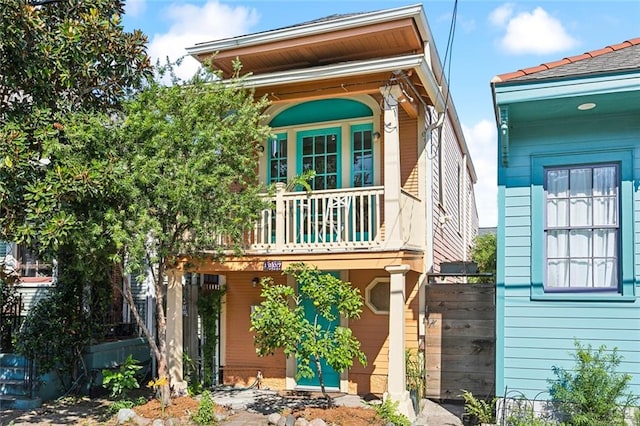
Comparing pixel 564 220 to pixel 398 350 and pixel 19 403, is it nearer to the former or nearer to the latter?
pixel 398 350

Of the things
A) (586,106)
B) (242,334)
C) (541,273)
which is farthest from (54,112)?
(586,106)

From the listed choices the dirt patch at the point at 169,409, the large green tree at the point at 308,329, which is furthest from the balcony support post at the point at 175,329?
the large green tree at the point at 308,329

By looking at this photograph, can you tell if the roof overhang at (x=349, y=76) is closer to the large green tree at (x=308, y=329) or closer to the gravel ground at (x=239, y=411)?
the large green tree at (x=308, y=329)

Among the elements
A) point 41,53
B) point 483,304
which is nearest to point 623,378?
point 483,304

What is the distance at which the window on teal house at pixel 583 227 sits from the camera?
6.63m

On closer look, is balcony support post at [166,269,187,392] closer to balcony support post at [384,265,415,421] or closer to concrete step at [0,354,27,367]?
concrete step at [0,354,27,367]

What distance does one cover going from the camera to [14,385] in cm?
964

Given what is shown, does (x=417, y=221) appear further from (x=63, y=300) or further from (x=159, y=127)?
(x=63, y=300)

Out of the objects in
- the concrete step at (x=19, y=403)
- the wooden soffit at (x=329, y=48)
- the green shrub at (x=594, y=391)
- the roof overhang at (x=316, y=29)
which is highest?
the roof overhang at (x=316, y=29)

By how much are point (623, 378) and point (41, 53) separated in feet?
27.8

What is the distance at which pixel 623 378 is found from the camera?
6312 millimetres

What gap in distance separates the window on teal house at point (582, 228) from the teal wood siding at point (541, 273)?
134 mm

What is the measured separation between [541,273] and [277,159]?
5357 mm

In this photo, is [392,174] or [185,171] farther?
[392,174]
